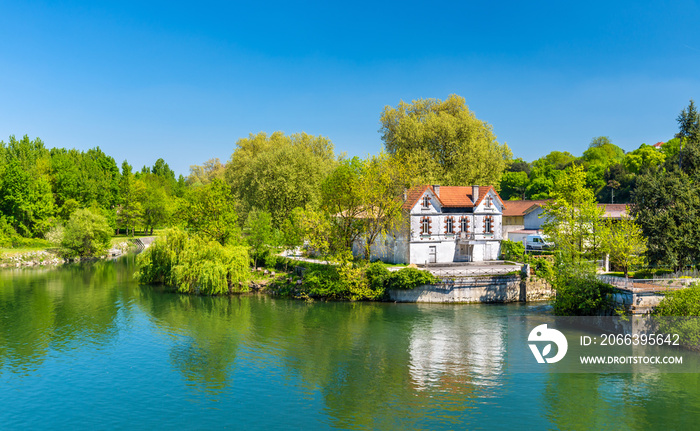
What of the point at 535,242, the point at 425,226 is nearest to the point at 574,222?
the point at 425,226

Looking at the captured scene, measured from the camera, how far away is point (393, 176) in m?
54.2

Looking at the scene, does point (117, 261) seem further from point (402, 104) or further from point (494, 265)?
point (494, 265)

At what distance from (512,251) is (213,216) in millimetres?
35901

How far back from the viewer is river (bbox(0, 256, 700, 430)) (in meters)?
23.2

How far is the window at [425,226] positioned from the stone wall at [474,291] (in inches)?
369

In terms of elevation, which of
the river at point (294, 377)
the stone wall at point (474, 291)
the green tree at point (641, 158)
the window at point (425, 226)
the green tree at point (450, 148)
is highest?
the green tree at point (641, 158)

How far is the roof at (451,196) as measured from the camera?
54.5 meters

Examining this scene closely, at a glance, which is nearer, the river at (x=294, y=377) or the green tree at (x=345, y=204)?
the river at (x=294, y=377)

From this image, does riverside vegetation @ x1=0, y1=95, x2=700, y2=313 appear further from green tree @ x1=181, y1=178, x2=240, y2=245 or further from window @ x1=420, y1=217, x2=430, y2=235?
window @ x1=420, y1=217, x2=430, y2=235

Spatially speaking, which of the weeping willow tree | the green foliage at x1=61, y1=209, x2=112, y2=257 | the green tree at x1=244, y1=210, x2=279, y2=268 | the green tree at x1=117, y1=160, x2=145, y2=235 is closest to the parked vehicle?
the green tree at x1=244, y1=210, x2=279, y2=268

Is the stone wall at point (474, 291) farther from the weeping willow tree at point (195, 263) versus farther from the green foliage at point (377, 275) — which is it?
the weeping willow tree at point (195, 263)

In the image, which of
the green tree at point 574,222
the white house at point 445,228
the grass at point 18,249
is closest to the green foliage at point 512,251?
the white house at point 445,228

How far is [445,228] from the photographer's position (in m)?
55.8

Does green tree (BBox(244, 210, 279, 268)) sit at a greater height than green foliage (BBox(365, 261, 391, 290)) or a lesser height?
greater
